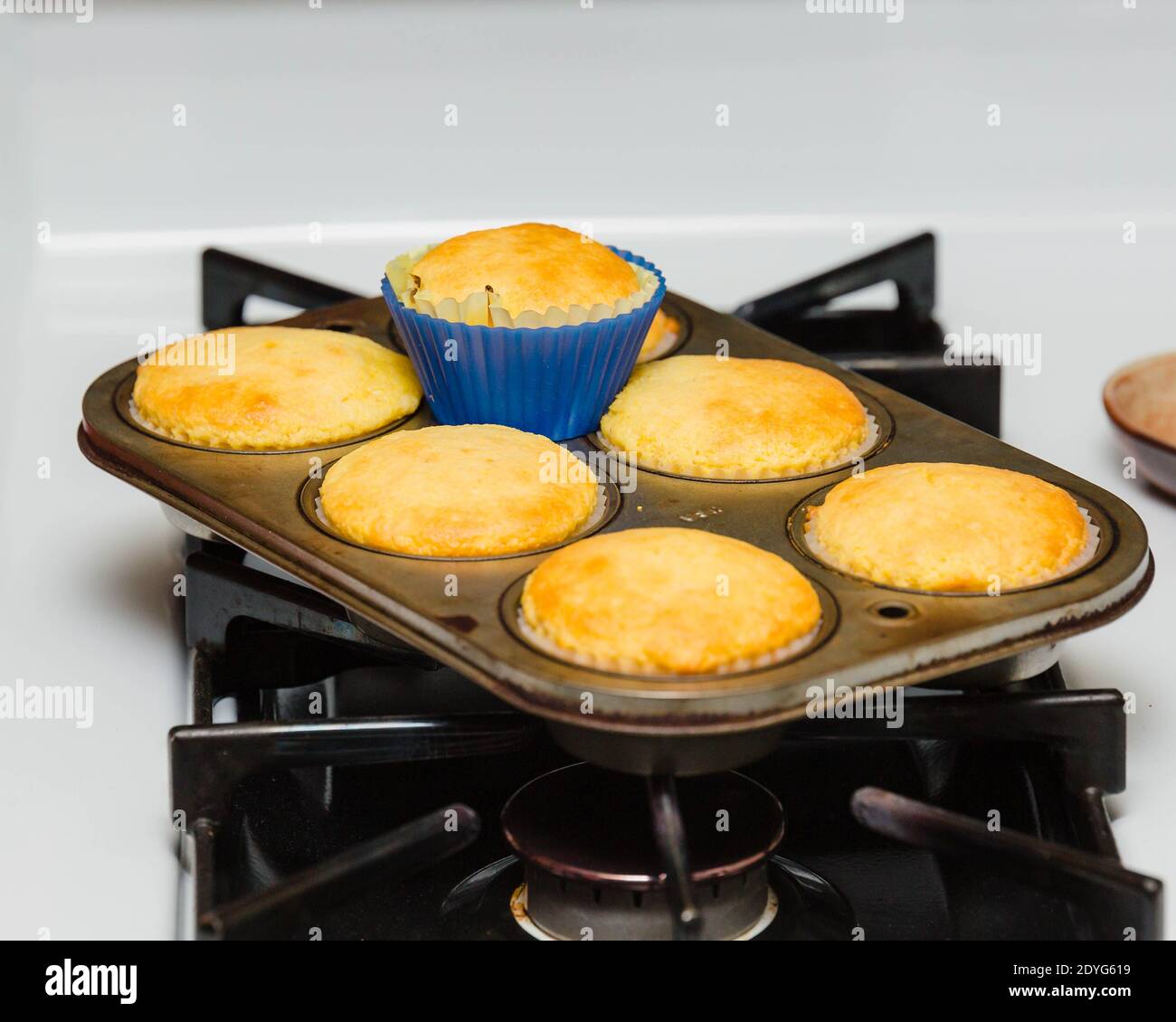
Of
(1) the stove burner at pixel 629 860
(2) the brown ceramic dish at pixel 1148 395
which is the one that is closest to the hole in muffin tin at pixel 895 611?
(1) the stove burner at pixel 629 860

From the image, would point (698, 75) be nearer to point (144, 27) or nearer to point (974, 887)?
point (144, 27)

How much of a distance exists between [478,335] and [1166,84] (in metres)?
1.44

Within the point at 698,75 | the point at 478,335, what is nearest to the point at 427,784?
the point at 478,335

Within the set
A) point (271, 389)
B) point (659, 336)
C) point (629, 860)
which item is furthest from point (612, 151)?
point (629, 860)

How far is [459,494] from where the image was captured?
1.47 m

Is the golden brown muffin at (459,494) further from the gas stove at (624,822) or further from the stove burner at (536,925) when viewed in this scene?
the stove burner at (536,925)

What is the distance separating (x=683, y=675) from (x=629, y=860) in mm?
160

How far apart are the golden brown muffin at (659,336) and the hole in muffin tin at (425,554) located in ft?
1.15

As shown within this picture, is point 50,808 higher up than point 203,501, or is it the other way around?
point 203,501

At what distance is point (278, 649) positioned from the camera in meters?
1.60

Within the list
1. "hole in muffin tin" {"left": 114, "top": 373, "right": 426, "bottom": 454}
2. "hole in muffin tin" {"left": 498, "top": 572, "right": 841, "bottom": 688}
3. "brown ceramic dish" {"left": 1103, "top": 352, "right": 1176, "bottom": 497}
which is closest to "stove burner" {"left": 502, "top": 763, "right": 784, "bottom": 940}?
"hole in muffin tin" {"left": 498, "top": 572, "right": 841, "bottom": 688}

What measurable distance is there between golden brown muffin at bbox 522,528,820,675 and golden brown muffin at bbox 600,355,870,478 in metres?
0.26

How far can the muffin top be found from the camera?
1.67 m
